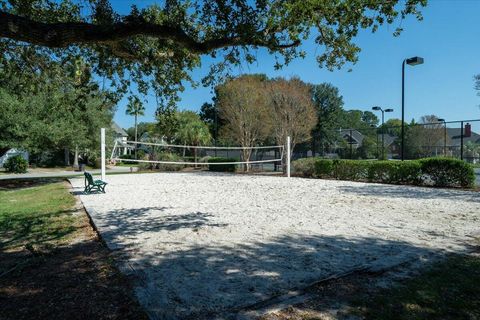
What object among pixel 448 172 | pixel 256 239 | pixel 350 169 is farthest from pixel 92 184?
pixel 448 172

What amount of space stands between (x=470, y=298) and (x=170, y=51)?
5.63 meters

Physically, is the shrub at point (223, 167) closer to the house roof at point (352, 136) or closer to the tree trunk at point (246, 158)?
the tree trunk at point (246, 158)

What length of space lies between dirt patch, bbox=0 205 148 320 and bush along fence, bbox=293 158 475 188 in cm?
1272

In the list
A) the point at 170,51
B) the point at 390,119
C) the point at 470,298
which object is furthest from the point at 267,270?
the point at 390,119

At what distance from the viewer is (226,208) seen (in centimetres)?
824

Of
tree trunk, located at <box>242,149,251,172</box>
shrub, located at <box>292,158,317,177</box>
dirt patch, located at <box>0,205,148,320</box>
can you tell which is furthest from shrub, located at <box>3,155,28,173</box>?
dirt patch, located at <box>0,205,148,320</box>

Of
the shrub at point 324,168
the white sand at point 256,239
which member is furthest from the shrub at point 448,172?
the shrub at point 324,168

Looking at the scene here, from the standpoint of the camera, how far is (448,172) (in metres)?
13.0

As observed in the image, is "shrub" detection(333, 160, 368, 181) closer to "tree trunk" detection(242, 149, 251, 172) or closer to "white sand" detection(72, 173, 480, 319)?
"white sand" detection(72, 173, 480, 319)

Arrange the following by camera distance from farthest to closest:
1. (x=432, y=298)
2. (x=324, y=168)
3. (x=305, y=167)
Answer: (x=305, y=167)
(x=324, y=168)
(x=432, y=298)

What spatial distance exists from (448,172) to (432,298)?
38.5 feet

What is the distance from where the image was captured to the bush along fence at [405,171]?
1277 centimetres

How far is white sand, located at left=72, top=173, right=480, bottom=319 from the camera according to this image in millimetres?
3375

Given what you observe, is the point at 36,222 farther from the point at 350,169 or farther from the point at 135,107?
the point at 350,169
